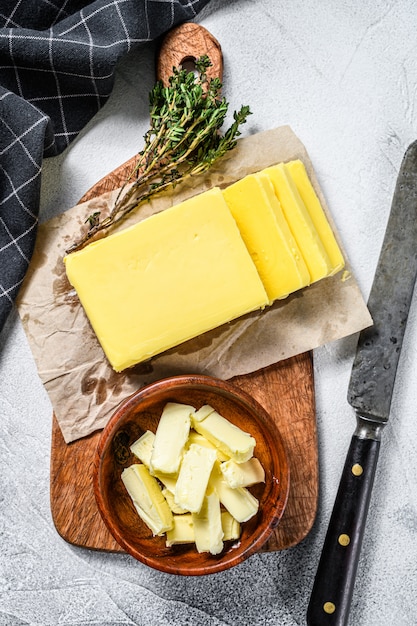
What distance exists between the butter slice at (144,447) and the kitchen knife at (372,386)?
1.82 ft

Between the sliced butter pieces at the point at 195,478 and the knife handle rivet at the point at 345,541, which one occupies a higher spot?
the sliced butter pieces at the point at 195,478

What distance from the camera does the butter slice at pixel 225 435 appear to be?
5.11 ft

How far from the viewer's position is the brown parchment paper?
1.72 meters

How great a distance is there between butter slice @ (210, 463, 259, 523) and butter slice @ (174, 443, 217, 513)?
0.18 ft

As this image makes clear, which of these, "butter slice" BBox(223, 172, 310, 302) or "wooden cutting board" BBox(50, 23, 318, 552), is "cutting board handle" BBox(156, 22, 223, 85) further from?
"butter slice" BBox(223, 172, 310, 302)

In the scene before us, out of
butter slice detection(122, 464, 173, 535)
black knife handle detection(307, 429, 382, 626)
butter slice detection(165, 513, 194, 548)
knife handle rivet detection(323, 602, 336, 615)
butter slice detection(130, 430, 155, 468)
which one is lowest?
knife handle rivet detection(323, 602, 336, 615)

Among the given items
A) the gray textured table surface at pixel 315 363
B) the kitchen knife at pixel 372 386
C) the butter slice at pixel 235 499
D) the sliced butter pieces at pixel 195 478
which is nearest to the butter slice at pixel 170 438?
the sliced butter pieces at pixel 195 478

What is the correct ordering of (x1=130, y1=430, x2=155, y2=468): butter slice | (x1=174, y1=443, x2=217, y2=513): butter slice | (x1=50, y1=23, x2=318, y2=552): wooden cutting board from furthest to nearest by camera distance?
(x1=50, y1=23, x2=318, y2=552): wooden cutting board, (x1=130, y1=430, x2=155, y2=468): butter slice, (x1=174, y1=443, x2=217, y2=513): butter slice

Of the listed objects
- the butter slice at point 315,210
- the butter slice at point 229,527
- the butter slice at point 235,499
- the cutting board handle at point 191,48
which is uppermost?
the cutting board handle at point 191,48

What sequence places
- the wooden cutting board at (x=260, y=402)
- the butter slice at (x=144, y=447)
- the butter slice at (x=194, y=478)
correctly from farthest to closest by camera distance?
the wooden cutting board at (x=260, y=402) < the butter slice at (x=144, y=447) < the butter slice at (x=194, y=478)

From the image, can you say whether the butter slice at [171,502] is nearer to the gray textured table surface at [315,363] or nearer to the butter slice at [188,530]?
the butter slice at [188,530]

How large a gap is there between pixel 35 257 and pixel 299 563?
1.18m

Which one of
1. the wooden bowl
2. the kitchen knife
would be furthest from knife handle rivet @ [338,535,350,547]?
the wooden bowl

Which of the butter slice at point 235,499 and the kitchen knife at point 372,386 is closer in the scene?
the butter slice at point 235,499
